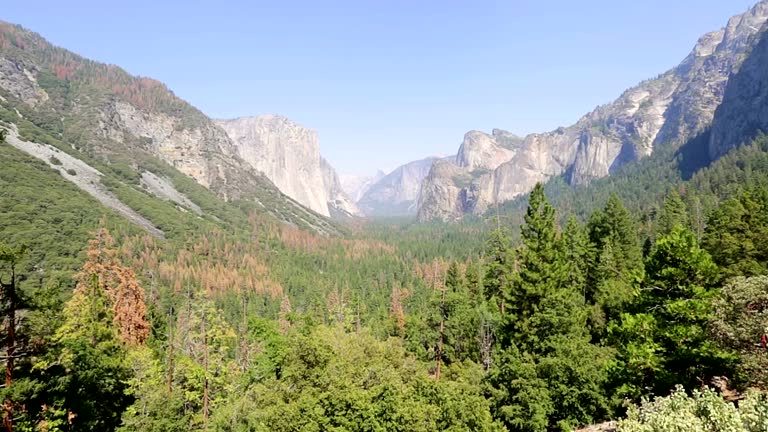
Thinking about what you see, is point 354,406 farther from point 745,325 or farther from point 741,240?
point 741,240

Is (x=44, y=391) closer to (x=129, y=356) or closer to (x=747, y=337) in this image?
(x=129, y=356)

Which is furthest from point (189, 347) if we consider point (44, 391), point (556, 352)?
point (556, 352)

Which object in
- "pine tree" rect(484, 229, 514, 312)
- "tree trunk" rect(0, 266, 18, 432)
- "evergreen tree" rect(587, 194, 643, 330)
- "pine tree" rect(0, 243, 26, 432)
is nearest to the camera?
"pine tree" rect(0, 243, 26, 432)

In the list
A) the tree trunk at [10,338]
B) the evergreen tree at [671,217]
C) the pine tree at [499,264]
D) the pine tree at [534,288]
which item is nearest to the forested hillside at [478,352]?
the tree trunk at [10,338]

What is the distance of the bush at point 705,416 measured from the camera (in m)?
11.6

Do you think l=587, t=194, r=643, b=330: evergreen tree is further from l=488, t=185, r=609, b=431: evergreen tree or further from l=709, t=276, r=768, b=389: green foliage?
l=709, t=276, r=768, b=389: green foliage

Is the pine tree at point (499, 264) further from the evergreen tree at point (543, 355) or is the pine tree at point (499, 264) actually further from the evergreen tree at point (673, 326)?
the evergreen tree at point (673, 326)

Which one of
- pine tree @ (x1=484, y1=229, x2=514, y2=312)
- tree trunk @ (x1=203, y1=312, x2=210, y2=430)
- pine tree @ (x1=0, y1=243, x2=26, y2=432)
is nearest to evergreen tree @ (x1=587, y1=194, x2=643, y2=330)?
pine tree @ (x1=484, y1=229, x2=514, y2=312)

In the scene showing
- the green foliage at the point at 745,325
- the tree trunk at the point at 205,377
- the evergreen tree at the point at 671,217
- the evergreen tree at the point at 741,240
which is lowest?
the tree trunk at the point at 205,377

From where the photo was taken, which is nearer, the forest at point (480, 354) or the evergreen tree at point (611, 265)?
the forest at point (480, 354)

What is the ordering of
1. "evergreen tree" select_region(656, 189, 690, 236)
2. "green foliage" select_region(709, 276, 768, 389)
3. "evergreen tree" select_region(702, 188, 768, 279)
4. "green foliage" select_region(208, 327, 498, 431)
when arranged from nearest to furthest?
"green foliage" select_region(709, 276, 768, 389) → "green foliage" select_region(208, 327, 498, 431) → "evergreen tree" select_region(702, 188, 768, 279) → "evergreen tree" select_region(656, 189, 690, 236)

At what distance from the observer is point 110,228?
140750 millimetres

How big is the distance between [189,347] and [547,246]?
2861cm

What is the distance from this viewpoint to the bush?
11.6 metres
